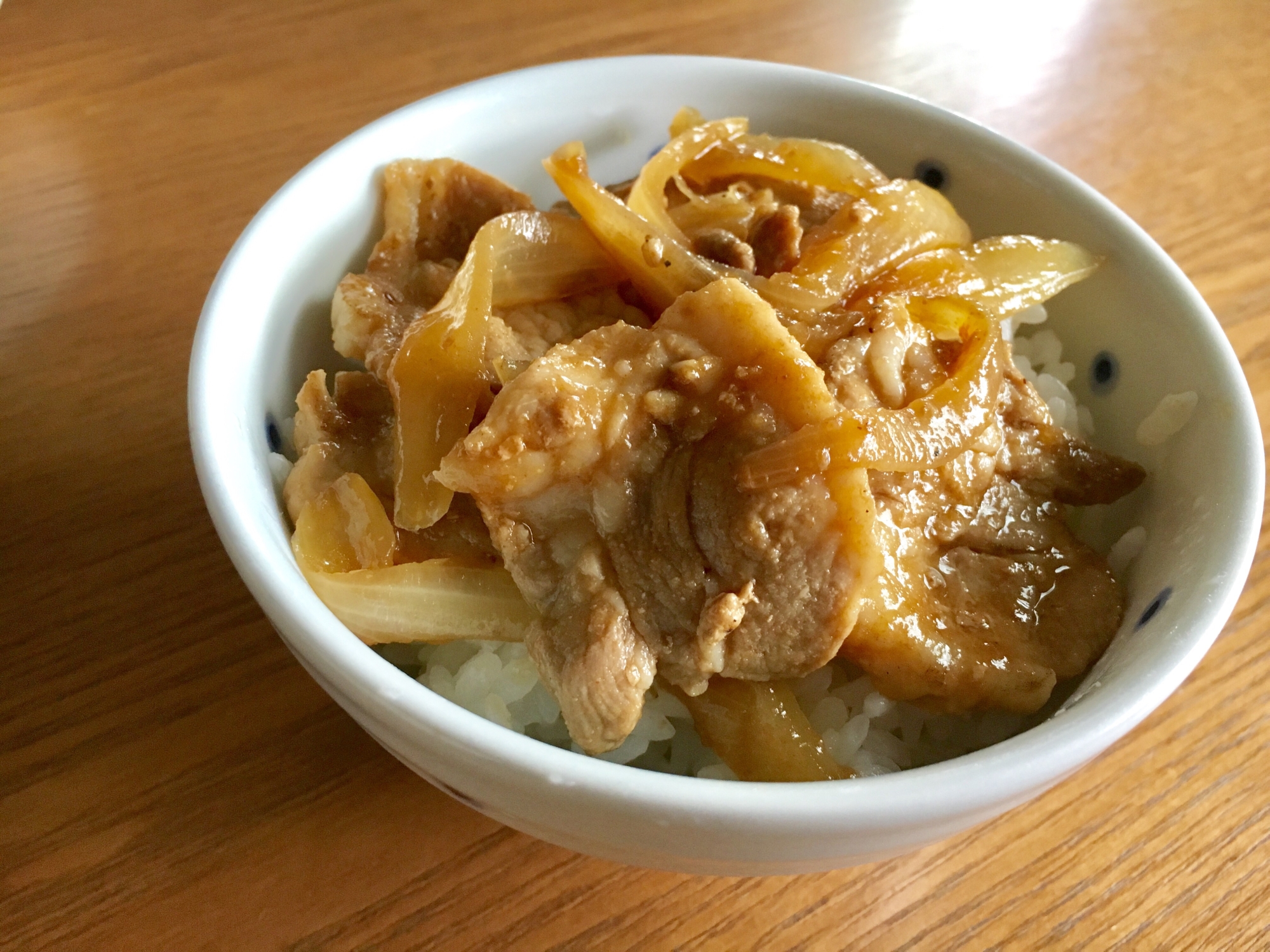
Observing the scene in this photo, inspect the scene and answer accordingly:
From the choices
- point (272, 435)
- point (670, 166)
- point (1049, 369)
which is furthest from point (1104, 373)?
point (272, 435)

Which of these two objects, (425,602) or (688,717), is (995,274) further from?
(425,602)

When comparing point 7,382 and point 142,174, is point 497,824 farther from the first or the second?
point 142,174

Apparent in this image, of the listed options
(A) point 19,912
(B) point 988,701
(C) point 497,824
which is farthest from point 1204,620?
(A) point 19,912

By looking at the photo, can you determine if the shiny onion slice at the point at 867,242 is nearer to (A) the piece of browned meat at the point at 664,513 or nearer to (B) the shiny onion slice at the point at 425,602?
(A) the piece of browned meat at the point at 664,513

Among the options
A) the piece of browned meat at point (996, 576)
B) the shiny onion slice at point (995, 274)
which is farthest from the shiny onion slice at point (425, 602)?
the shiny onion slice at point (995, 274)

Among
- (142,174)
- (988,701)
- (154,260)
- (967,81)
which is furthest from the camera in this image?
(967,81)

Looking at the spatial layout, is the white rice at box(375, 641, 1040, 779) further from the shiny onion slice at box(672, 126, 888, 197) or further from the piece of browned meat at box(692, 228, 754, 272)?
the shiny onion slice at box(672, 126, 888, 197)

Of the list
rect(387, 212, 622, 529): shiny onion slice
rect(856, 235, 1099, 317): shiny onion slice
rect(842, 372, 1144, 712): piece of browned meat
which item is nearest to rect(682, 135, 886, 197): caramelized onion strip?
rect(856, 235, 1099, 317): shiny onion slice
